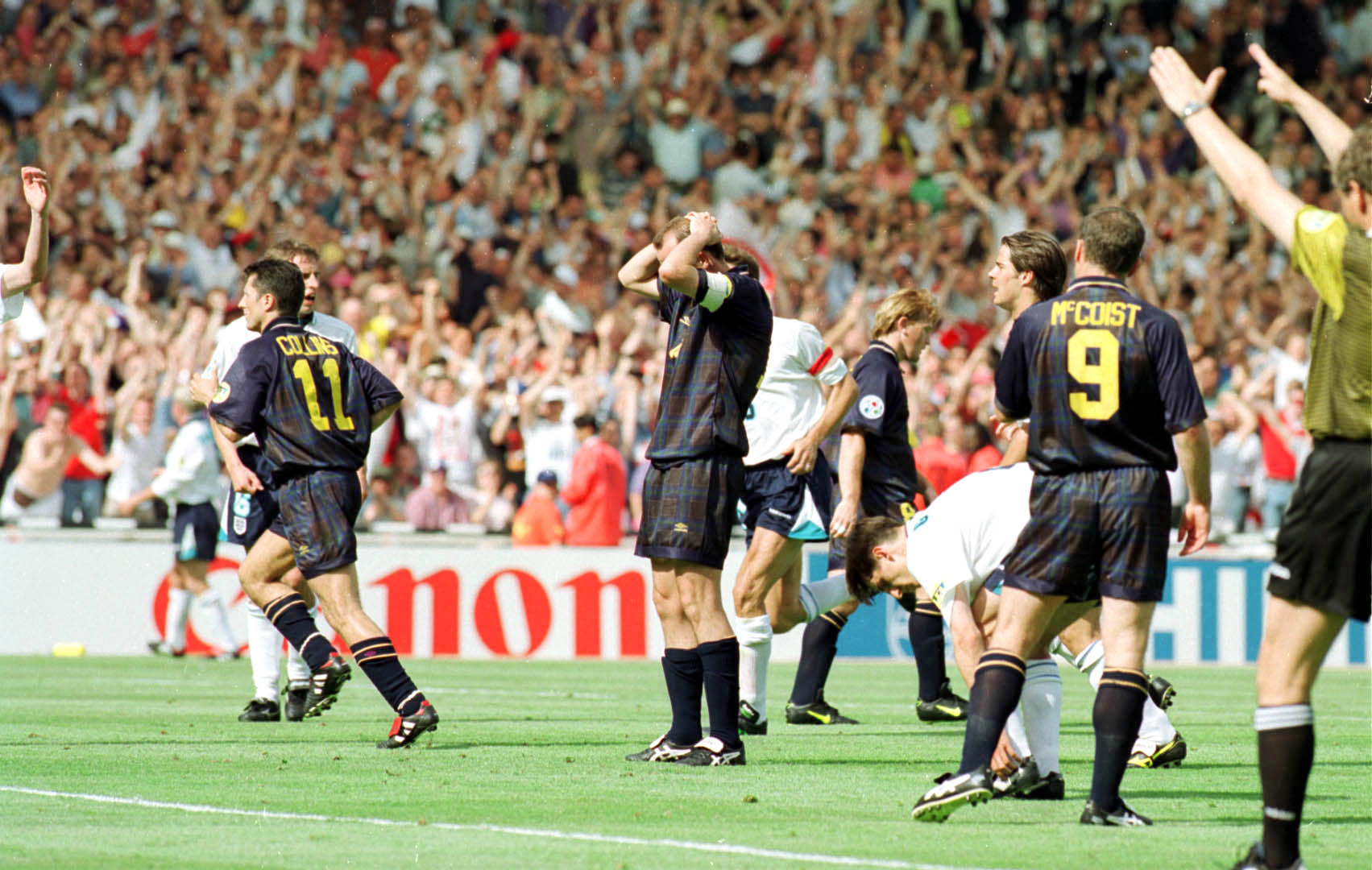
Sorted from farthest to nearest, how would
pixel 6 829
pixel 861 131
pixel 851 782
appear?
pixel 861 131
pixel 851 782
pixel 6 829

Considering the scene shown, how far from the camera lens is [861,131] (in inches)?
985

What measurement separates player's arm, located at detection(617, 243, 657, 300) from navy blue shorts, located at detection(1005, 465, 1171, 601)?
271 centimetres

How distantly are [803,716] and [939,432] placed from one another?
8.09 meters

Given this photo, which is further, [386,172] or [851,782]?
[386,172]

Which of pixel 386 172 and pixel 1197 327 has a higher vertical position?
pixel 386 172

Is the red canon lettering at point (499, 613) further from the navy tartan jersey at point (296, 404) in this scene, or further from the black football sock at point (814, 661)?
the navy tartan jersey at point (296, 404)

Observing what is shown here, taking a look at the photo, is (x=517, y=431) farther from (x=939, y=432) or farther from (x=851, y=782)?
(x=851, y=782)

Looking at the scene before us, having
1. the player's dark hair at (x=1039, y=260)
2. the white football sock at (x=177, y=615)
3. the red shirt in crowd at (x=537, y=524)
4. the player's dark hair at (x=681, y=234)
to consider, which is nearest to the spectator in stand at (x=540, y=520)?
the red shirt in crowd at (x=537, y=524)

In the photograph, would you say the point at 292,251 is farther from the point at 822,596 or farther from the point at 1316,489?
the point at 1316,489

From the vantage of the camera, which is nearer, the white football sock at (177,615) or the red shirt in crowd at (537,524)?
the white football sock at (177,615)

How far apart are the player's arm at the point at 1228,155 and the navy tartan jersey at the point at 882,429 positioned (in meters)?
5.39

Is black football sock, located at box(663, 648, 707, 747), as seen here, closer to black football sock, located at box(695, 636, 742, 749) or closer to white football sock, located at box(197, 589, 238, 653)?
black football sock, located at box(695, 636, 742, 749)

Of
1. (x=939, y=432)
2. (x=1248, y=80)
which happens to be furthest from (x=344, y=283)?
(x=1248, y=80)

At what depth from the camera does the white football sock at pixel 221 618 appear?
1712 cm
